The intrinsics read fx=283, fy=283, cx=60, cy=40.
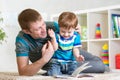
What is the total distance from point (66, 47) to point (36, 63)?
213 millimetres

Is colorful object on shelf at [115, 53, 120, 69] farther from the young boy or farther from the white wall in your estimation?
the young boy

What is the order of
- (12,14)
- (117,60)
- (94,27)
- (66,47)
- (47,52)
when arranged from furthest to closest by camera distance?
1. (94,27)
2. (12,14)
3. (117,60)
4. (66,47)
5. (47,52)

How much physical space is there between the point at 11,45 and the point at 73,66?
1.60m

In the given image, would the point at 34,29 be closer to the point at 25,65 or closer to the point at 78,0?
the point at 25,65

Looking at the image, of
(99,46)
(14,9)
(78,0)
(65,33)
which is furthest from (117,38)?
(65,33)

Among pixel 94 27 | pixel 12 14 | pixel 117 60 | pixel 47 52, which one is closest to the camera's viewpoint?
pixel 47 52

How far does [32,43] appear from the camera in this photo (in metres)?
1.62

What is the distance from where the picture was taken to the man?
4.91 feet

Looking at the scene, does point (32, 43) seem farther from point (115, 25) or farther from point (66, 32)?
point (115, 25)

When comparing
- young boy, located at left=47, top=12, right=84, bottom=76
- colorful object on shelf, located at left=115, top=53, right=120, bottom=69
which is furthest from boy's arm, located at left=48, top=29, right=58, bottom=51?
colorful object on shelf, located at left=115, top=53, right=120, bottom=69

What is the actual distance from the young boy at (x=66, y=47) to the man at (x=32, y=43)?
63mm

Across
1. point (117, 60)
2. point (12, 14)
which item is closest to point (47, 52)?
point (117, 60)

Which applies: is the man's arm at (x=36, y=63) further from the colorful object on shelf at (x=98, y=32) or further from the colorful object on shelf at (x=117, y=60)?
the colorful object on shelf at (x=98, y=32)

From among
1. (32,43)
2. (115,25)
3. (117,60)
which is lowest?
(117,60)
